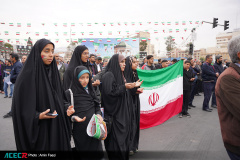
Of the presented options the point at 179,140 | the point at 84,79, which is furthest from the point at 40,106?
the point at 179,140

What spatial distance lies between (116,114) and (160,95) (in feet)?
8.01

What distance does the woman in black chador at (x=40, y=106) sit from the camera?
1565mm

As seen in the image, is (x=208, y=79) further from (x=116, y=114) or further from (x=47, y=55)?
(x=47, y=55)

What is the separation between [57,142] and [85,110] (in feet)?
1.77

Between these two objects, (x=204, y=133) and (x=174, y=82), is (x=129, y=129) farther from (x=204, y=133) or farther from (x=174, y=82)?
(x=174, y=82)

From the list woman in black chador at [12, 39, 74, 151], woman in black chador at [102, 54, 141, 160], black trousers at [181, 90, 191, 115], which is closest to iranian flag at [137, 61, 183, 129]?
black trousers at [181, 90, 191, 115]

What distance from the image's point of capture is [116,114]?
8.48ft

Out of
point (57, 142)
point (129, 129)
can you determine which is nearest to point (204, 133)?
point (129, 129)

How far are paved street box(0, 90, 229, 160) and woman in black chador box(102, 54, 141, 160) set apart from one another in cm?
62

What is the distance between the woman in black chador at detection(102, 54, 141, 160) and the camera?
249cm

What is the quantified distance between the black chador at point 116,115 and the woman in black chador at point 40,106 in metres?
0.77

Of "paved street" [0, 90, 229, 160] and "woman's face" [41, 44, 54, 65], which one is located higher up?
"woman's face" [41, 44, 54, 65]

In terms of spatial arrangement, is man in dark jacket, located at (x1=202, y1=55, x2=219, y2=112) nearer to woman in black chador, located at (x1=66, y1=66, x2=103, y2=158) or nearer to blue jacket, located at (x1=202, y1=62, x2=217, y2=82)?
blue jacket, located at (x1=202, y1=62, x2=217, y2=82)

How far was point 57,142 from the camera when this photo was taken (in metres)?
1.76
